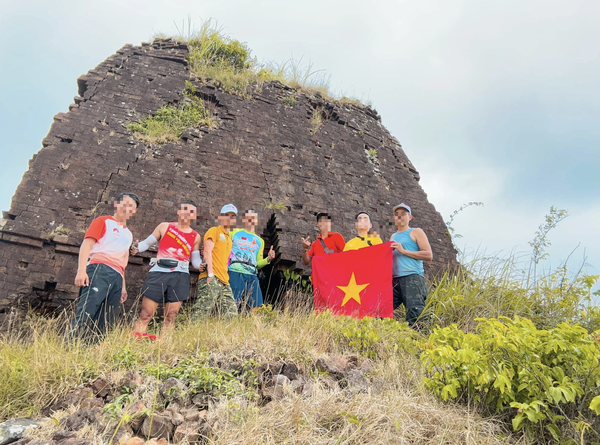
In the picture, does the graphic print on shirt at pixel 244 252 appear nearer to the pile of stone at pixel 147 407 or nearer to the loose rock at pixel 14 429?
the pile of stone at pixel 147 407

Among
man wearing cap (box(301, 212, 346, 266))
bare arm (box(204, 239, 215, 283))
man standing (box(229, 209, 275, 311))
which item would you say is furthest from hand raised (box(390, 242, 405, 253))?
bare arm (box(204, 239, 215, 283))

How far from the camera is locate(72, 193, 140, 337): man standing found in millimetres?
3979

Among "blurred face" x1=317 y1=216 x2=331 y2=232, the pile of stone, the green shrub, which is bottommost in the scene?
the pile of stone

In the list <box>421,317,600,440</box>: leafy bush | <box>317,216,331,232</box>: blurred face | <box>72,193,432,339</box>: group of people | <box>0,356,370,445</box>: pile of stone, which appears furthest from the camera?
<box>317,216,331,232</box>: blurred face

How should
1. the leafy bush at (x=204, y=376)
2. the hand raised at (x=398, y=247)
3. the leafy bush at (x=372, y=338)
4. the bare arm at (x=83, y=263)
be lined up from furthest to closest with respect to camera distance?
the hand raised at (x=398, y=247) → the bare arm at (x=83, y=263) → the leafy bush at (x=372, y=338) → the leafy bush at (x=204, y=376)

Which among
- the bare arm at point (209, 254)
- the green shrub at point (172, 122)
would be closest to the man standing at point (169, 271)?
the bare arm at point (209, 254)

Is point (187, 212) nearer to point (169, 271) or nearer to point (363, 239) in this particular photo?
point (169, 271)

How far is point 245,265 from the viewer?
5.14 metres

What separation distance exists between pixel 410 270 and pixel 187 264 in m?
2.59

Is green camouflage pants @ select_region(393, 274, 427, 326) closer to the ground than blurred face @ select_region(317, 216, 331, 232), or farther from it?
closer to the ground

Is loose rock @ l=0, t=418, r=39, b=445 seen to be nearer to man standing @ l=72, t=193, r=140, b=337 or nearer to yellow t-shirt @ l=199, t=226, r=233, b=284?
man standing @ l=72, t=193, r=140, b=337

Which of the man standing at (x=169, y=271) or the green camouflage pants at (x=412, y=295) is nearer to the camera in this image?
the man standing at (x=169, y=271)

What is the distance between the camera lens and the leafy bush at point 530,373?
8.16ft

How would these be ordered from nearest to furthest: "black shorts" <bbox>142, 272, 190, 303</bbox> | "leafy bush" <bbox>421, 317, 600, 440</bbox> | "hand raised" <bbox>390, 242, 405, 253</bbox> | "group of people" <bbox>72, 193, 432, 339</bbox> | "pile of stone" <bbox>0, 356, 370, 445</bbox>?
1. "pile of stone" <bbox>0, 356, 370, 445</bbox>
2. "leafy bush" <bbox>421, 317, 600, 440</bbox>
3. "group of people" <bbox>72, 193, 432, 339</bbox>
4. "black shorts" <bbox>142, 272, 190, 303</bbox>
5. "hand raised" <bbox>390, 242, 405, 253</bbox>
